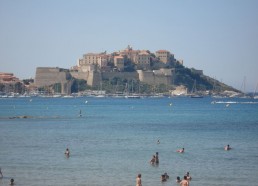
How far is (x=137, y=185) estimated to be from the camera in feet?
80.7

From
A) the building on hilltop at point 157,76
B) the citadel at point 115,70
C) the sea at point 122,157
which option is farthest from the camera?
the building on hilltop at point 157,76

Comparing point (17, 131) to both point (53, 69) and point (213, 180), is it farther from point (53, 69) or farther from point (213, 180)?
point (53, 69)

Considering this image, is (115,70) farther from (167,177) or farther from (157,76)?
(167,177)

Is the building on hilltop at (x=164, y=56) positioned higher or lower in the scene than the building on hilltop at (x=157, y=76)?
higher

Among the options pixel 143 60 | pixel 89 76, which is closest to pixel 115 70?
pixel 89 76

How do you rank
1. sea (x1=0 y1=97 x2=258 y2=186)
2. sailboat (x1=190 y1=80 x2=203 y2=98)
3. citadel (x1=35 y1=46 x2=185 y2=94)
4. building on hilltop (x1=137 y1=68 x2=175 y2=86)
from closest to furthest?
sea (x1=0 y1=97 x2=258 y2=186)
citadel (x1=35 y1=46 x2=185 y2=94)
building on hilltop (x1=137 y1=68 x2=175 y2=86)
sailboat (x1=190 y1=80 x2=203 y2=98)

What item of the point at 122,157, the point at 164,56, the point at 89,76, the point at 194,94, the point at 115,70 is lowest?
the point at 122,157

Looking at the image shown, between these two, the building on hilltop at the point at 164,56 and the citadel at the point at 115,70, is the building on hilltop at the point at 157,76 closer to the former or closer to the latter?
the citadel at the point at 115,70

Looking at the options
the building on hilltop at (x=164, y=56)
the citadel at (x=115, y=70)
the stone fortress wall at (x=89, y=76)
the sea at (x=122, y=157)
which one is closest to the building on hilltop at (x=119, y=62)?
the citadel at (x=115, y=70)

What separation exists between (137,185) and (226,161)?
10.4 metres

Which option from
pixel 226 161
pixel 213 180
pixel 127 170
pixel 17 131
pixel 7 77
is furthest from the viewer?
pixel 7 77

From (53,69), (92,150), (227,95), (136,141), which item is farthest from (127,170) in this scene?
(227,95)

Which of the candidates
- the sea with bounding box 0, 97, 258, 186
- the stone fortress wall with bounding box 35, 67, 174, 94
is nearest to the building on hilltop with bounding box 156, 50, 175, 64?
the stone fortress wall with bounding box 35, 67, 174, 94

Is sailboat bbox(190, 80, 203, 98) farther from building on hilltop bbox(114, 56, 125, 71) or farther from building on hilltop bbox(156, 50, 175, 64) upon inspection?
building on hilltop bbox(114, 56, 125, 71)
